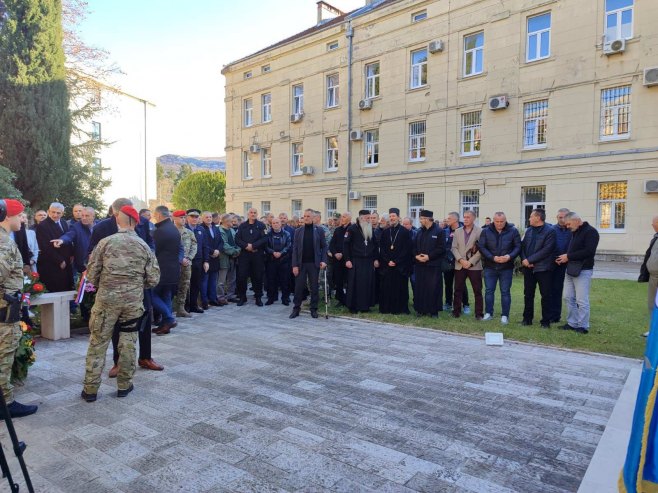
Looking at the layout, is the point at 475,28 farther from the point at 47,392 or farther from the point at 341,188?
the point at 47,392

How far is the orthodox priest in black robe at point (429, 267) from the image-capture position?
28.0 feet

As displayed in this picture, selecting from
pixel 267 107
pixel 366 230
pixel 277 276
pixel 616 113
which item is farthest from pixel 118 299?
pixel 267 107

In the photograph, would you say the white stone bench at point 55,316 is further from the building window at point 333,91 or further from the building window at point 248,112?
the building window at point 248,112

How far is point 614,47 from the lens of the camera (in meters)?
16.8

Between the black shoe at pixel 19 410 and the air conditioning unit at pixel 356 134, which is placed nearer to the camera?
the black shoe at pixel 19 410

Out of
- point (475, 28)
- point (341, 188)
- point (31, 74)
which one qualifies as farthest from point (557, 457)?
point (341, 188)

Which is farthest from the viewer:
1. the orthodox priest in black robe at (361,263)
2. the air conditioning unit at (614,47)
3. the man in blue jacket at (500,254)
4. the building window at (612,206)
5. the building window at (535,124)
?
the building window at (535,124)

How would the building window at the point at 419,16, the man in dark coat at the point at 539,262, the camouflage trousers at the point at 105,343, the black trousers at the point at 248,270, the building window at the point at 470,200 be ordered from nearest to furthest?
1. the camouflage trousers at the point at 105,343
2. the man in dark coat at the point at 539,262
3. the black trousers at the point at 248,270
4. the building window at the point at 470,200
5. the building window at the point at 419,16

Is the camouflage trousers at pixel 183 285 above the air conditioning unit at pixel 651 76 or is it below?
below

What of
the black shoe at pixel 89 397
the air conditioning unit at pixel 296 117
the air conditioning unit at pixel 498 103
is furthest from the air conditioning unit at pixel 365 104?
the black shoe at pixel 89 397

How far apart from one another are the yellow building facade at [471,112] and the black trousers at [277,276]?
43.5 ft

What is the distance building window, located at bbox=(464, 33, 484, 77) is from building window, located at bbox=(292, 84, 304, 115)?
10739 millimetres

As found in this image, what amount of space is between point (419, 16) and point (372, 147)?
681 cm

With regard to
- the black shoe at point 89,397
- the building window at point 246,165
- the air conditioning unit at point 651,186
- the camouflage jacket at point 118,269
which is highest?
the building window at point 246,165
